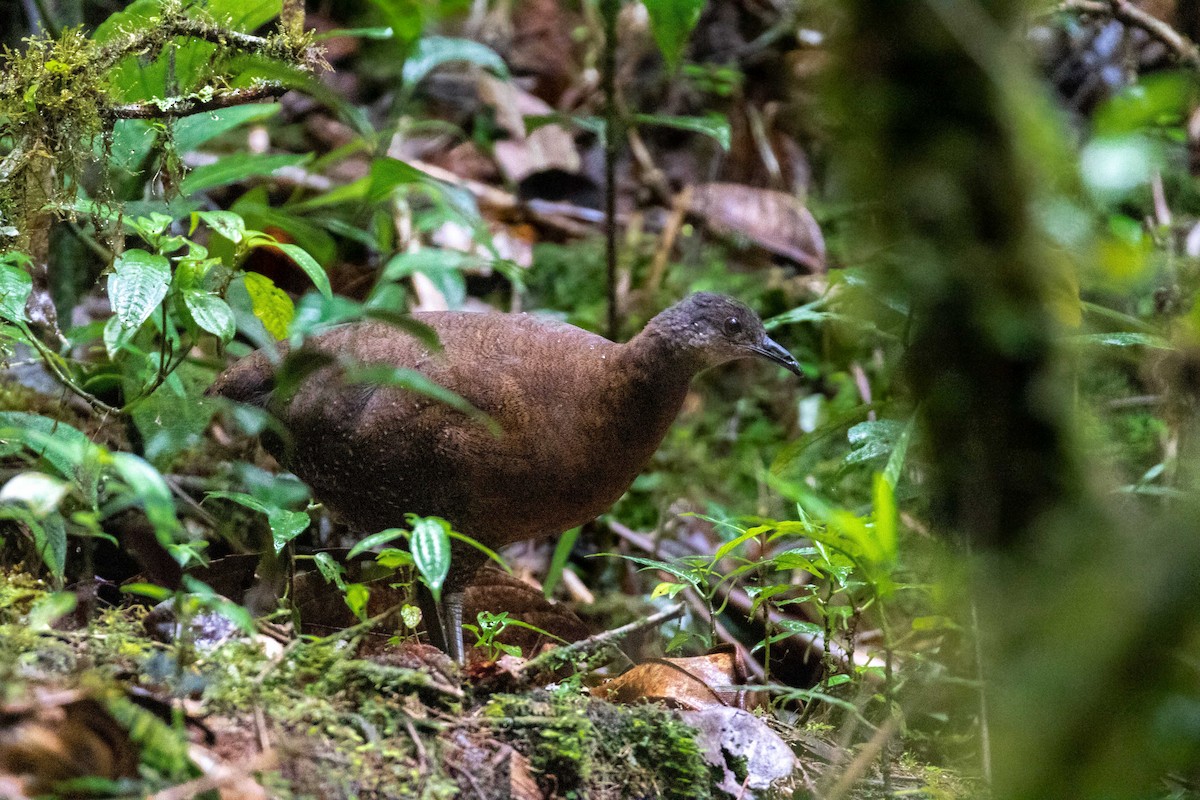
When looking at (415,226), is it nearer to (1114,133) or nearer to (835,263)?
(835,263)

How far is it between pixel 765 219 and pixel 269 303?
3.32 m

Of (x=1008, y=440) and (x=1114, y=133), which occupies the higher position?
(x=1114, y=133)

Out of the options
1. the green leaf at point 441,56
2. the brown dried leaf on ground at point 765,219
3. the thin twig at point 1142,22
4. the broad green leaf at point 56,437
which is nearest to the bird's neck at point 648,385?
the broad green leaf at point 56,437

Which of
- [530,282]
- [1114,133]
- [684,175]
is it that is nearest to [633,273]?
[530,282]

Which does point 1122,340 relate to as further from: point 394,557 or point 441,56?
point 441,56

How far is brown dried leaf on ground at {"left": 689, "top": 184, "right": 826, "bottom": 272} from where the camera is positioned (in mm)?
5418

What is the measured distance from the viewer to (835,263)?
5.29m

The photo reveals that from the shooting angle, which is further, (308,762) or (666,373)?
(666,373)

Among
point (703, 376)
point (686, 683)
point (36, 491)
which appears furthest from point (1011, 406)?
point (703, 376)

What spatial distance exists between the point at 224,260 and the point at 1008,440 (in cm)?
256

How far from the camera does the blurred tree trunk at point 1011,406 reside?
113 centimetres

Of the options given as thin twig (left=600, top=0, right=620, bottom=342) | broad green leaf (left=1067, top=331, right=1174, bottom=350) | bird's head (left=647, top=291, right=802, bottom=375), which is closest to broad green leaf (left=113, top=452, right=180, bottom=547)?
bird's head (left=647, top=291, right=802, bottom=375)

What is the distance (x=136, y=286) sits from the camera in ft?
7.91

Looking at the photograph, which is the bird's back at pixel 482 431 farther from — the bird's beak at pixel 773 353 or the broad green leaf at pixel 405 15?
the broad green leaf at pixel 405 15
